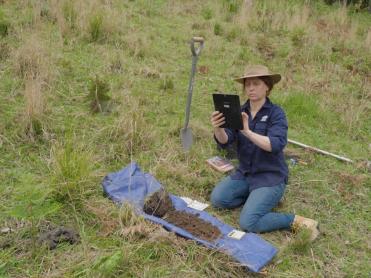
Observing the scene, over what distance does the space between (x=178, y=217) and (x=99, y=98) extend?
2107mm

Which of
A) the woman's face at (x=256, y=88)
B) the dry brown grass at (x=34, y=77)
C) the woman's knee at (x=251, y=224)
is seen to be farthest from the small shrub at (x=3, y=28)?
the woman's knee at (x=251, y=224)

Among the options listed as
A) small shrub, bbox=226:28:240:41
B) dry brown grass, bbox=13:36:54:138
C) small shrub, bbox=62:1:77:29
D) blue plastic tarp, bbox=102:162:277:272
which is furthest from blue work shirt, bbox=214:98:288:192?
small shrub, bbox=226:28:240:41

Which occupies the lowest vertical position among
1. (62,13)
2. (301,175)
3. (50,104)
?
(301,175)

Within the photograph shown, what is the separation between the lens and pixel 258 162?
11.8 feet

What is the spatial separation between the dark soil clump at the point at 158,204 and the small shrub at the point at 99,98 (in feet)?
5.64

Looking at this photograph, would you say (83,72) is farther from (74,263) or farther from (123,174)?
(74,263)

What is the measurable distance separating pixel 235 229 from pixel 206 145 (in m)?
1.48

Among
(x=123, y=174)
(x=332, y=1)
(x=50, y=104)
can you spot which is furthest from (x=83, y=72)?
(x=332, y=1)

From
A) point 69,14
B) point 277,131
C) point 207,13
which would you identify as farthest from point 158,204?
point 207,13

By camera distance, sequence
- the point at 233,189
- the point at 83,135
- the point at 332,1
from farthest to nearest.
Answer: the point at 332,1
the point at 83,135
the point at 233,189

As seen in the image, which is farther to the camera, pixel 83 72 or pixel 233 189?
pixel 83 72

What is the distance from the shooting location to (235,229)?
129 inches

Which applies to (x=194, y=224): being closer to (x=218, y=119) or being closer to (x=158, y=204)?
(x=158, y=204)

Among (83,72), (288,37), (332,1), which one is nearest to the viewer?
(83,72)
